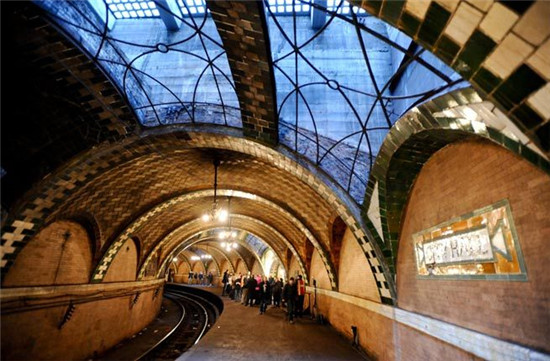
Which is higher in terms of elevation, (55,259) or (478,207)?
(478,207)

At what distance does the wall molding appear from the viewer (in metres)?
2.71

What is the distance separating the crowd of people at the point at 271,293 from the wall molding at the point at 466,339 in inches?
209

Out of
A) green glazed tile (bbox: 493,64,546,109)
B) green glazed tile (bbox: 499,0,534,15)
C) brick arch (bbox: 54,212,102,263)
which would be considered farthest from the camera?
brick arch (bbox: 54,212,102,263)

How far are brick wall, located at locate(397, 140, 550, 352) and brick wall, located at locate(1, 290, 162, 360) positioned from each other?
9.18 meters

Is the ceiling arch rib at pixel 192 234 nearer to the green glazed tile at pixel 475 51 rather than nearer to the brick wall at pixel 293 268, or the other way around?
the brick wall at pixel 293 268

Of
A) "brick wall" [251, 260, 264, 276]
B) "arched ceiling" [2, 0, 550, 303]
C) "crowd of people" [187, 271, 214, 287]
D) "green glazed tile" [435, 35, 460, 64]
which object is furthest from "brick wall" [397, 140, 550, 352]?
"crowd of people" [187, 271, 214, 287]

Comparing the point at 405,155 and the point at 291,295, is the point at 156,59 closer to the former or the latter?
the point at 405,155

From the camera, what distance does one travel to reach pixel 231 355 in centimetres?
580

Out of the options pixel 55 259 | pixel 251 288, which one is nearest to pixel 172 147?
pixel 55 259

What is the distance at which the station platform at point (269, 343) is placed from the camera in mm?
5887

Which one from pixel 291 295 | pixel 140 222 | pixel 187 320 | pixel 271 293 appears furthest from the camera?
pixel 187 320

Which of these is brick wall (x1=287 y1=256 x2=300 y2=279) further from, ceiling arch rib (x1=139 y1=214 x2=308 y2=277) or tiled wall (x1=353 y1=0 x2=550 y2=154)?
tiled wall (x1=353 y1=0 x2=550 y2=154)

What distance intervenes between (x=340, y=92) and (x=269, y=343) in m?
6.28

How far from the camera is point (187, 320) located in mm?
16547
